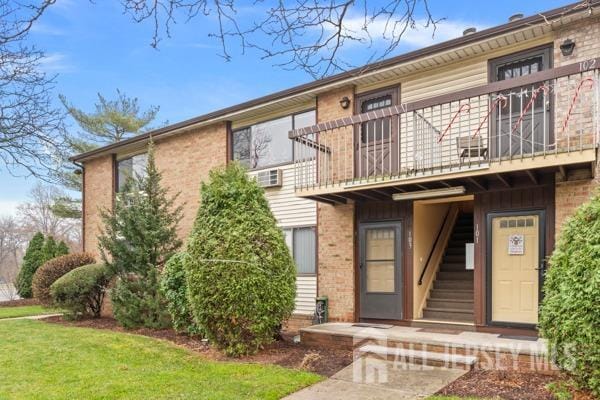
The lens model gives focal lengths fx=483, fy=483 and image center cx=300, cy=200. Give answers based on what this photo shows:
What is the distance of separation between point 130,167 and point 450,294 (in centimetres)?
1125

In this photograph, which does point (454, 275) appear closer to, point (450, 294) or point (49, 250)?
point (450, 294)

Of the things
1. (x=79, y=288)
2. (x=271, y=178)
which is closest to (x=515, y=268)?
(x=271, y=178)

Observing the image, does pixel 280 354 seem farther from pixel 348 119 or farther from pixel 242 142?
pixel 242 142

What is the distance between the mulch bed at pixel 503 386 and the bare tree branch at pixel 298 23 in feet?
13.3

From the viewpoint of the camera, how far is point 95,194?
17375 mm

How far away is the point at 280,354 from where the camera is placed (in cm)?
780

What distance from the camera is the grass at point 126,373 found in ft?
18.8

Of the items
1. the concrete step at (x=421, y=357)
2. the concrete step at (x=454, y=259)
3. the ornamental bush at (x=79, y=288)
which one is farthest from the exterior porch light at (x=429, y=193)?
the ornamental bush at (x=79, y=288)

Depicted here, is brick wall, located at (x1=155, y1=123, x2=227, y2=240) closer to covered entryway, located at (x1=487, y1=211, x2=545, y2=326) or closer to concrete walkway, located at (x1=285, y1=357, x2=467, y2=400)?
covered entryway, located at (x1=487, y1=211, x2=545, y2=326)

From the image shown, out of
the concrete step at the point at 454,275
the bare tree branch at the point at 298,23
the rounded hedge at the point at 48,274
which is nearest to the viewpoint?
the bare tree branch at the point at 298,23

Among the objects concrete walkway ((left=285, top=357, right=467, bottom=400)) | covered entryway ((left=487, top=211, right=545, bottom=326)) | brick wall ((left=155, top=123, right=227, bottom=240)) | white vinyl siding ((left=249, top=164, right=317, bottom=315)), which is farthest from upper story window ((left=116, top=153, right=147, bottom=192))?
covered entryway ((left=487, top=211, right=545, bottom=326))

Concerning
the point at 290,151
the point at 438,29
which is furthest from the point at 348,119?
the point at 438,29

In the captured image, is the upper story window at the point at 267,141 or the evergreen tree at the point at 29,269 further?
the evergreen tree at the point at 29,269

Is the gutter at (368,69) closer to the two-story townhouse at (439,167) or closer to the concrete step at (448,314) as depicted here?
the two-story townhouse at (439,167)
